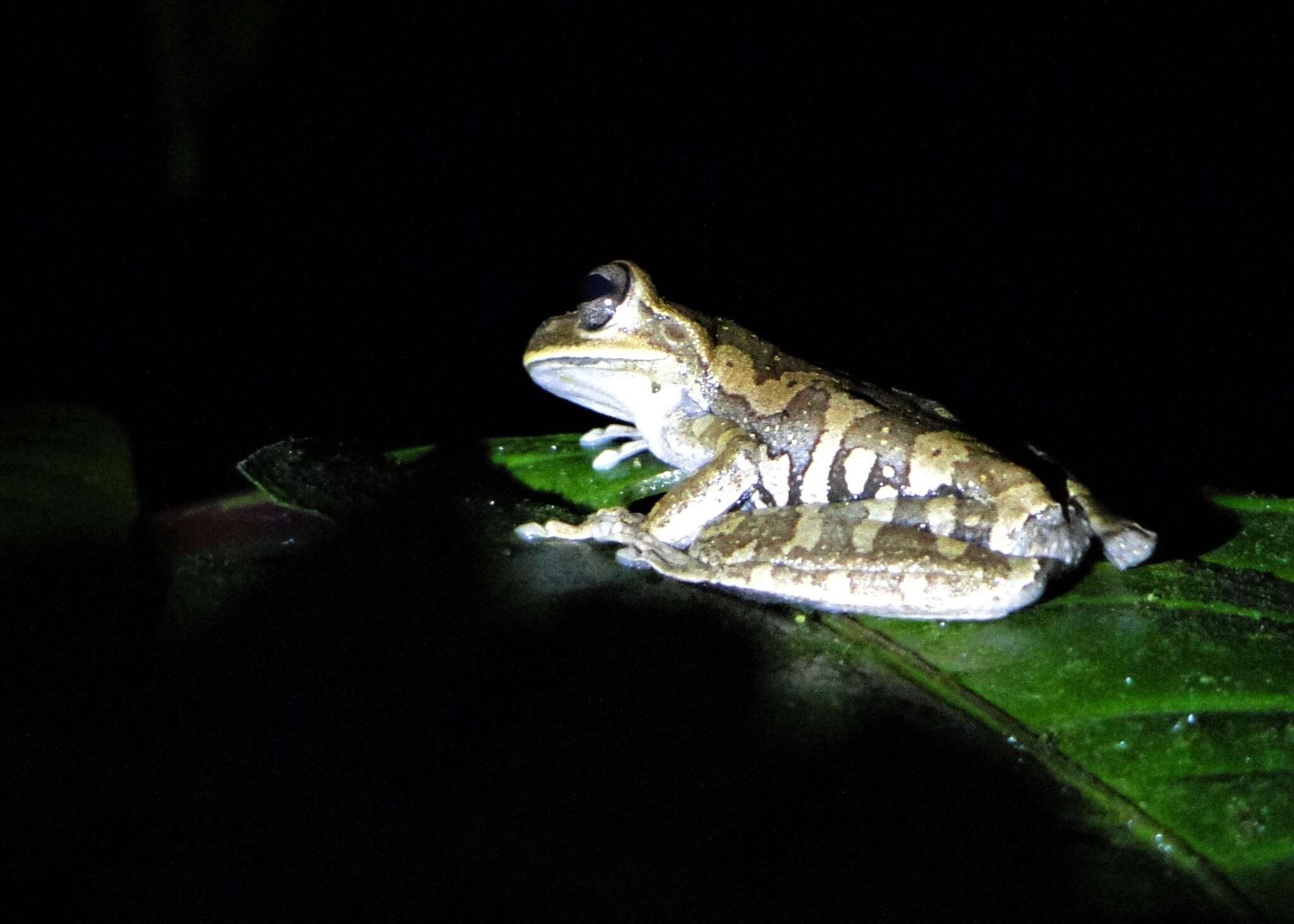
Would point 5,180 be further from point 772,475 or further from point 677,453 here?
point 772,475

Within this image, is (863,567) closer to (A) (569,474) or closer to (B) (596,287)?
(A) (569,474)

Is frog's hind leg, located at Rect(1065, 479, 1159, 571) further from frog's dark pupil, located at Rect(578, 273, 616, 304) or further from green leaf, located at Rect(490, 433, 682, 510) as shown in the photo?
frog's dark pupil, located at Rect(578, 273, 616, 304)

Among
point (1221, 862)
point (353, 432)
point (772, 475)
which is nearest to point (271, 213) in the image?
point (353, 432)

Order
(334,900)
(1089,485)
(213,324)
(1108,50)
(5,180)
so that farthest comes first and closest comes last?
(1108,50), (213,324), (5,180), (1089,485), (334,900)

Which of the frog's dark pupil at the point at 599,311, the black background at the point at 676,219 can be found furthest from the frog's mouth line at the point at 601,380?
the black background at the point at 676,219

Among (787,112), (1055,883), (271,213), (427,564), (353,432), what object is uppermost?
(787,112)

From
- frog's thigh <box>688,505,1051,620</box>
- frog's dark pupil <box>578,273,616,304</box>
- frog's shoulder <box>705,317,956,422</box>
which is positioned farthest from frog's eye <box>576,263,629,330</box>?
frog's thigh <box>688,505,1051,620</box>
